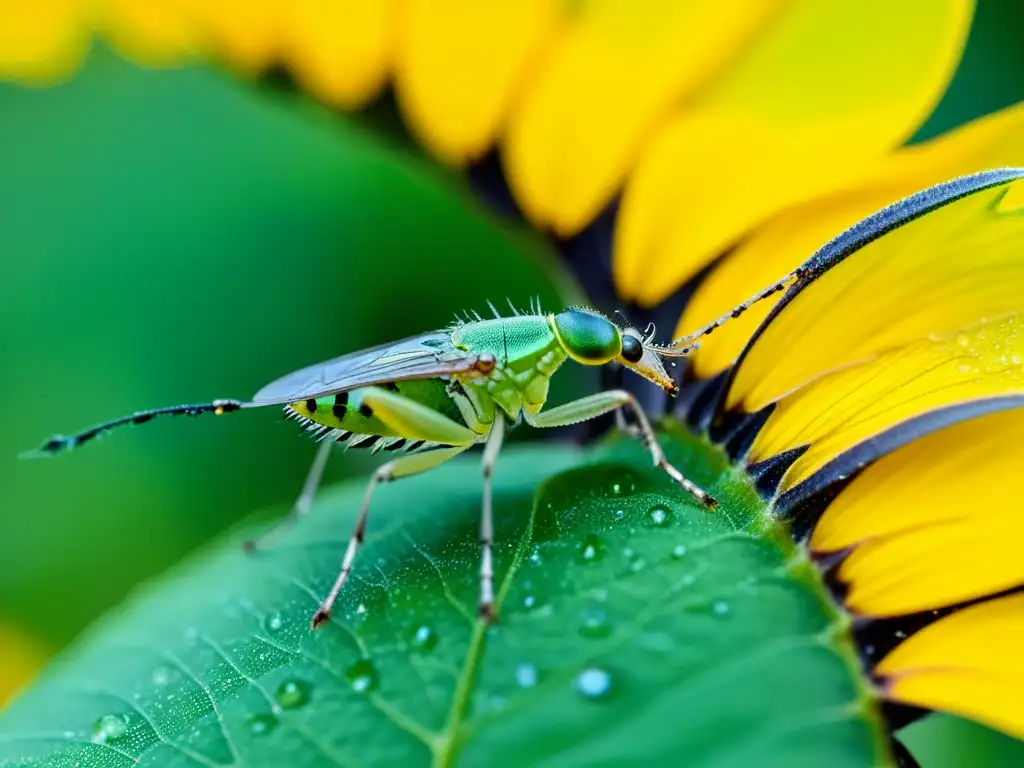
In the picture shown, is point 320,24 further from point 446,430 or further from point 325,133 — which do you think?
point 446,430

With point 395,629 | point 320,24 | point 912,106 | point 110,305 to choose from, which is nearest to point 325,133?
point 320,24

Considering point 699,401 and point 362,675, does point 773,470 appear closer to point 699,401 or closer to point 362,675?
point 699,401

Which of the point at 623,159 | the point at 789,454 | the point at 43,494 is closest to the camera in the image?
the point at 789,454

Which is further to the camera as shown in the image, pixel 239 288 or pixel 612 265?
pixel 239 288

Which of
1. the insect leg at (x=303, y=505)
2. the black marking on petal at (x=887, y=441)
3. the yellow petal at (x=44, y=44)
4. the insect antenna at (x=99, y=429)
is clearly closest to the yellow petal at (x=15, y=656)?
the insect leg at (x=303, y=505)

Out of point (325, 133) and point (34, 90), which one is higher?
point (34, 90)

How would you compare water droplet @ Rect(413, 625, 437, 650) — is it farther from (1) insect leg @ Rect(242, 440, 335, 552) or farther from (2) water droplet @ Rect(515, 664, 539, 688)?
(1) insect leg @ Rect(242, 440, 335, 552)

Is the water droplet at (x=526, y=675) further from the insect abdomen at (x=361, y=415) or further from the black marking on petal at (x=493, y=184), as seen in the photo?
the black marking on petal at (x=493, y=184)
